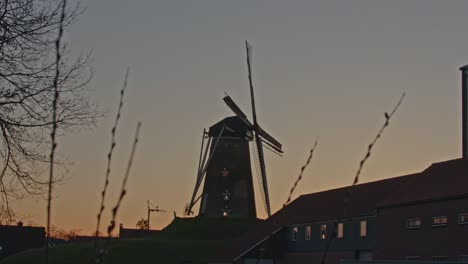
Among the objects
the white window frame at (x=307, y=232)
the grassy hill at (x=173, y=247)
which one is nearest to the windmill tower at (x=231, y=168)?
the grassy hill at (x=173, y=247)

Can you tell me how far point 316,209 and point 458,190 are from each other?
61.9ft

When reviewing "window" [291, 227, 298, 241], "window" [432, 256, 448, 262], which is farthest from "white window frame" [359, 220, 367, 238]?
"window" [291, 227, 298, 241]

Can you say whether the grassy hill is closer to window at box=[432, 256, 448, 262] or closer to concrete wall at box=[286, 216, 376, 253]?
concrete wall at box=[286, 216, 376, 253]

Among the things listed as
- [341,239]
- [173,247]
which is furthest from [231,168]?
[341,239]

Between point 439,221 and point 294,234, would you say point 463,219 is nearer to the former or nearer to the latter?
point 439,221

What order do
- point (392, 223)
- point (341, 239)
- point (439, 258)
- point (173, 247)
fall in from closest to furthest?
point (439, 258) < point (392, 223) < point (341, 239) < point (173, 247)

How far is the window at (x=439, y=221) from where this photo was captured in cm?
4354

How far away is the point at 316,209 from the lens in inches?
2406

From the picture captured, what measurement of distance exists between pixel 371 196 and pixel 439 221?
10.8 m

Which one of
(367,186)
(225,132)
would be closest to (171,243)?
(225,132)

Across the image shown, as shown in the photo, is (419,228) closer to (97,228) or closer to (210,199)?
(210,199)

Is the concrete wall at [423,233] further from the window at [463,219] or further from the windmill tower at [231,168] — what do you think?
the windmill tower at [231,168]

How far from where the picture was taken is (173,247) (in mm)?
76125

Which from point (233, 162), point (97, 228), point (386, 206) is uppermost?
point (233, 162)
